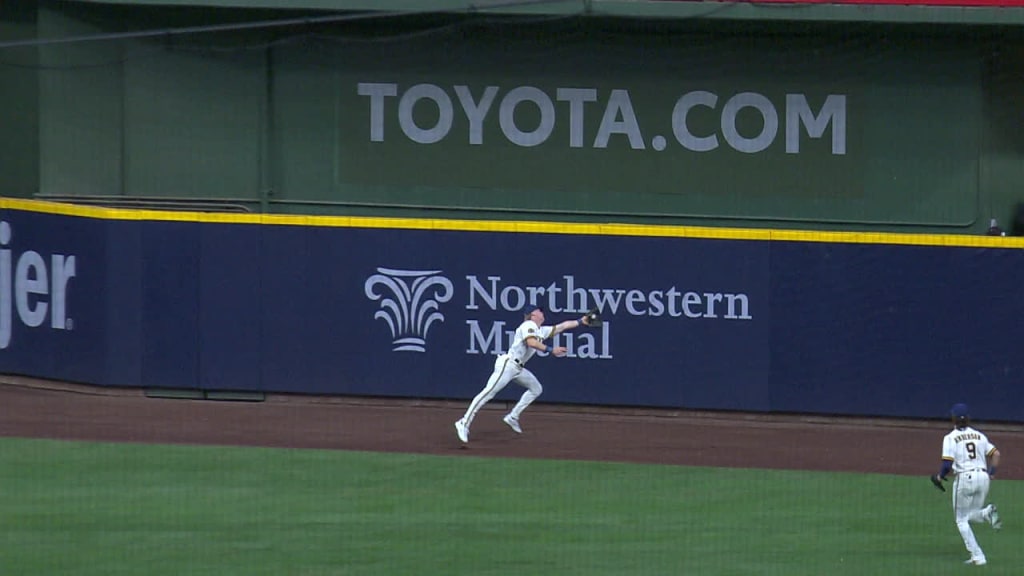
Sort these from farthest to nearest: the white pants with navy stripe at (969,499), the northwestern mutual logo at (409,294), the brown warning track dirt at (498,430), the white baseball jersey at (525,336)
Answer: the northwestern mutual logo at (409,294), the brown warning track dirt at (498,430), the white baseball jersey at (525,336), the white pants with navy stripe at (969,499)

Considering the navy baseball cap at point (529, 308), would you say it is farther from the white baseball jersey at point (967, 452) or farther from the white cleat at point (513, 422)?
the white baseball jersey at point (967, 452)

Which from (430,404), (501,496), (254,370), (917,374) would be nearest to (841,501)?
(501,496)

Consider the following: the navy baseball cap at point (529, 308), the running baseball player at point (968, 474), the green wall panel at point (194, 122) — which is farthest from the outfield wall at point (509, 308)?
the running baseball player at point (968, 474)

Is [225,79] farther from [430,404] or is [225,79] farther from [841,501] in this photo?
[841,501]

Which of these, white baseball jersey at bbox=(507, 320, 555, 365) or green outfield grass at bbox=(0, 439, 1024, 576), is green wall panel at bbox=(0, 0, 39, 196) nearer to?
green outfield grass at bbox=(0, 439, 1024, 576)

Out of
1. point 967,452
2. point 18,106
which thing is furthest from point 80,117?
point 967,452

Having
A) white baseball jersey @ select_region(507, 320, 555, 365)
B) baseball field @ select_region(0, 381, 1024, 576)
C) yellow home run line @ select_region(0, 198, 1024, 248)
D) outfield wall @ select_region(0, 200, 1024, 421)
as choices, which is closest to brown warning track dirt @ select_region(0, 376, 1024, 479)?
baseball field @ select_region(0, 381, 1024, 576)
